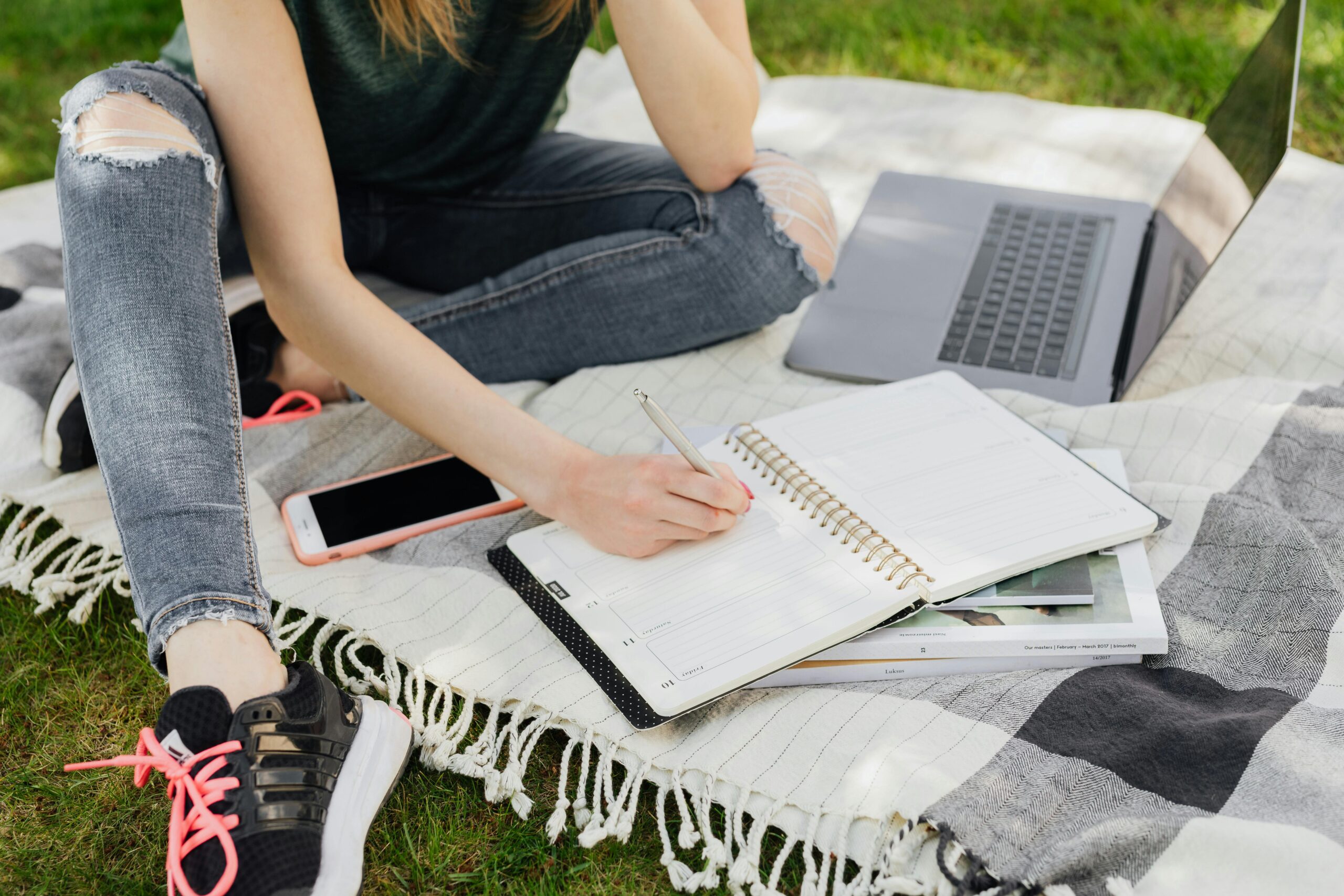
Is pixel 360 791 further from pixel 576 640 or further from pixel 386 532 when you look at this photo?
pixel 386 532

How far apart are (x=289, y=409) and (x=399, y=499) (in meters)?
0.28

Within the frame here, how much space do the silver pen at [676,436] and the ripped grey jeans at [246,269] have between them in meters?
0.35

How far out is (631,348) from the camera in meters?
1.45

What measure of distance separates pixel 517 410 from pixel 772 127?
1191 millimetres

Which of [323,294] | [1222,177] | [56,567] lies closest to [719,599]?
[323,294]

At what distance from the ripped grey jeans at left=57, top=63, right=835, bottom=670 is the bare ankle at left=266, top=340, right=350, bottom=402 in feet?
0.40

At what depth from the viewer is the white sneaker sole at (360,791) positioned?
83cm

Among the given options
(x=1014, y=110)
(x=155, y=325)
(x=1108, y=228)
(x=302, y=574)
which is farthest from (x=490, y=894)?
(x=1014, y=110)

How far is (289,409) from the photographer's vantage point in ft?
4.63

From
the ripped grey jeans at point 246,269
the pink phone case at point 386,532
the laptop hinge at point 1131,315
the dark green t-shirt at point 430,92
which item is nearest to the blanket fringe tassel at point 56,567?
the pink phone case at point 386,532

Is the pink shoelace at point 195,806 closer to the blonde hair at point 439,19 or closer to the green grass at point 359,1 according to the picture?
the green grass at point 359,1

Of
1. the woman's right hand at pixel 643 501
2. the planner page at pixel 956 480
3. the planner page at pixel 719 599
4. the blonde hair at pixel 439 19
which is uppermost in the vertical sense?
the blonde hair at pixel 439 19

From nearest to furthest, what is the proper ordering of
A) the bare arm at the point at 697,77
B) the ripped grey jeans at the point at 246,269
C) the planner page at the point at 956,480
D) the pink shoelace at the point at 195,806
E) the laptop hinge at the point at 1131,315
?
the pink shoelace at the point at 195,806 < the ripped grey jeans at the point at 246,269 < the planner page at the point at 956,480 < the bare arm at the point at 697,77 < the laptop hinge at the point at 1131,315

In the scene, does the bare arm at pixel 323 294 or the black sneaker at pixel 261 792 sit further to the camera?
the bare arm at pixel 323 294
